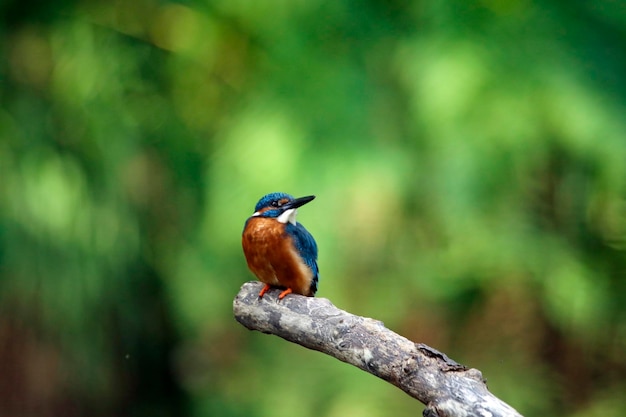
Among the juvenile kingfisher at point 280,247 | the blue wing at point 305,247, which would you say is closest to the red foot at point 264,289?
the juvenile kingfisher at point 280,247

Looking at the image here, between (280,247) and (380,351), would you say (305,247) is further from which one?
(380,351)

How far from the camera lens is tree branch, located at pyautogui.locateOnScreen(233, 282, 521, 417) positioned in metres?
1.08

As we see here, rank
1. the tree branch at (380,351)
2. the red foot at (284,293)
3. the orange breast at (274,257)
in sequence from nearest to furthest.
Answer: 1. the tree branch at (380,351)
2. the red foot at (284,293)
3. the orange breast at (274,257)

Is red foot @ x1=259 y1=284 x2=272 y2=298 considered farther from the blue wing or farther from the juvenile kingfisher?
the blue wing

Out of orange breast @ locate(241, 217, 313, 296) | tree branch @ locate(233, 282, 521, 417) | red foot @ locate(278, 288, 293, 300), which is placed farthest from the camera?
orange breast @ locate(241, 217, 313, 296)

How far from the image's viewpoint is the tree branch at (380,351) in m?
1.08

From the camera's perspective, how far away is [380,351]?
1197 mm

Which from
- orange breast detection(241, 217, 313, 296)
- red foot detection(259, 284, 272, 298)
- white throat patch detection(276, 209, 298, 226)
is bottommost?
red foot detection(259, 284, 272, 298)

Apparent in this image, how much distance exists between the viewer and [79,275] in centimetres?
283

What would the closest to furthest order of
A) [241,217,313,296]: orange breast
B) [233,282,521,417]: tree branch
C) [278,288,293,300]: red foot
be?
Answer: [233,282,521,417]: tree branch < [278,288,293,300]: red foot < [241,217,313,296]: orange breast

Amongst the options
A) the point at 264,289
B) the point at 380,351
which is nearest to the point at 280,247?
the point at 264,289

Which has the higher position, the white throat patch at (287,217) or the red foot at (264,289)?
the white throat patch at (287,217)

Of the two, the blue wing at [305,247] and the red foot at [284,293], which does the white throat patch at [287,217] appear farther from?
the red foot at [284,293]

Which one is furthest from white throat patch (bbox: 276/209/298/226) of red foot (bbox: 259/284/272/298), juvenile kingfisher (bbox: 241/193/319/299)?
red foot (bbox: 259/284/272/298)
